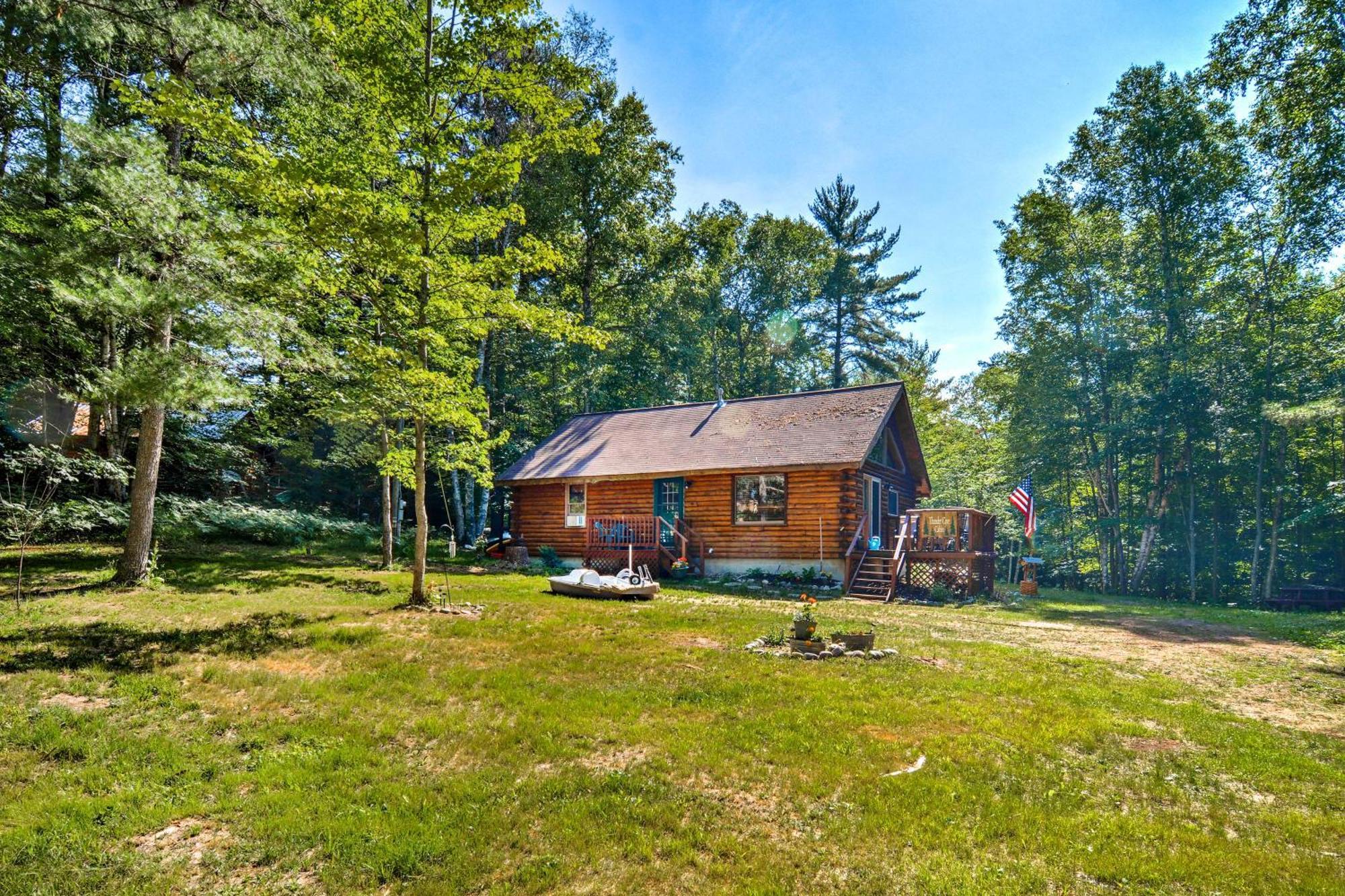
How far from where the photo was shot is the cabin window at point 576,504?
19.6m

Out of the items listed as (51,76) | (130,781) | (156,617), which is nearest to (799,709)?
(130,781)

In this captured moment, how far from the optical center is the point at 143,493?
9.77 metres

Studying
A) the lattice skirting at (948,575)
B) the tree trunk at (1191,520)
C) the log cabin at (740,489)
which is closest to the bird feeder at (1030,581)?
the lattice skirting at (948,575)

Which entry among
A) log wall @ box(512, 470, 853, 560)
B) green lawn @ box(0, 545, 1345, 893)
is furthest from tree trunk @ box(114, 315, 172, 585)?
log wall @ box(512, 470, 853, 560)

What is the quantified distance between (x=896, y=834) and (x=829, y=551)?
42.3 ft

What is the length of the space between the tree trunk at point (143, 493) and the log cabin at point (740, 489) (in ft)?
31.8

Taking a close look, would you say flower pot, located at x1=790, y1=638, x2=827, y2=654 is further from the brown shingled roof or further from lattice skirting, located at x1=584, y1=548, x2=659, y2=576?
lattice skirting, located at x1=584, y1=548, x2=659, y2=576

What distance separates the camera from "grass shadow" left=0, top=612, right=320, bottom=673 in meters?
6.03

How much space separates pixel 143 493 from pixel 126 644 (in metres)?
4.19

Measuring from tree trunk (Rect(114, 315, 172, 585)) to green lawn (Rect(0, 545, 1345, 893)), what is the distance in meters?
1.19

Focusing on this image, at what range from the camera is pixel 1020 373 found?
85.0ft

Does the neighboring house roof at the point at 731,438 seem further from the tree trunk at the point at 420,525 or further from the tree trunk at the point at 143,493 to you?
the tree trunk at the point at 143,493

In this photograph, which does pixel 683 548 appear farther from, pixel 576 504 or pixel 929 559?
pixel 929 559

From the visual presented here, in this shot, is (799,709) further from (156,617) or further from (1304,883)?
(156,617)
